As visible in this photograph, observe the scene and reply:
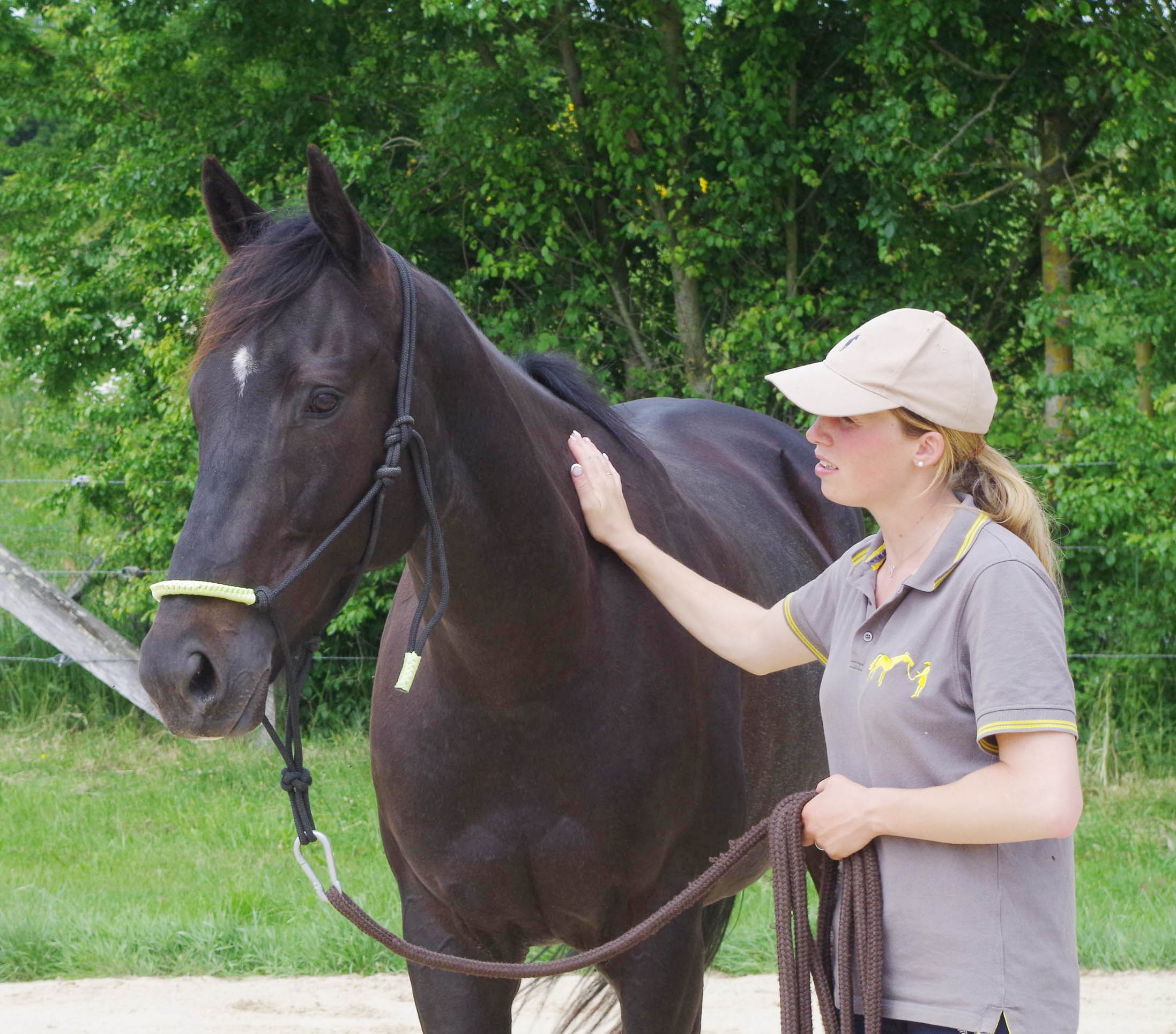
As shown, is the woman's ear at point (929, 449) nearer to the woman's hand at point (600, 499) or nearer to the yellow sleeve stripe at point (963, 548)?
the yellow sleeve stripe at point (963, 548)

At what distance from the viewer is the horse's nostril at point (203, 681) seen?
1.64 metres

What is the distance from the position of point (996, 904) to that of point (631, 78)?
6.21 meters

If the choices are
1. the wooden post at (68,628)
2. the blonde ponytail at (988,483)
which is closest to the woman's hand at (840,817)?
the blonde ponytail at (988,483)

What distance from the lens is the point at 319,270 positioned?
1845mm

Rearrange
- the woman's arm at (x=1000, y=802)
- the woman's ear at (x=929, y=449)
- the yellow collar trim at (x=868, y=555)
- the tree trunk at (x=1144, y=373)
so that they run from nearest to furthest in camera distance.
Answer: the woman's arm at (x=1000, y=802) < the woman's ear at (x=929, y=449) < the yellow collar trim at (x=868, y=555) < the tree trunk at (x=1144, y=373)

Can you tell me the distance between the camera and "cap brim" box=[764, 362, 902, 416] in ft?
5.66

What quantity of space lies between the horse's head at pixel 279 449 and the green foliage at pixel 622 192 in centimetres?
469

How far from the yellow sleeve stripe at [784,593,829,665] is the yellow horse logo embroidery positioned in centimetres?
35

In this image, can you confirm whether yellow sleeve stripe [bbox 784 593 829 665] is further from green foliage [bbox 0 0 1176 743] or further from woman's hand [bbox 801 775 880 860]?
green foliage [bbox 0 0 1176 743]

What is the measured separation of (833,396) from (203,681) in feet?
3.00

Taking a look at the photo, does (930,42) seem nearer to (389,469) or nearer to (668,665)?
(668,665)

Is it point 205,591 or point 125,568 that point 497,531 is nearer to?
point 205,591

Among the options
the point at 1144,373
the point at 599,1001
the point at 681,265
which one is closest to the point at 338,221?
the point at 599,1001

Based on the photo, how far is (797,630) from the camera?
6.91 feet
